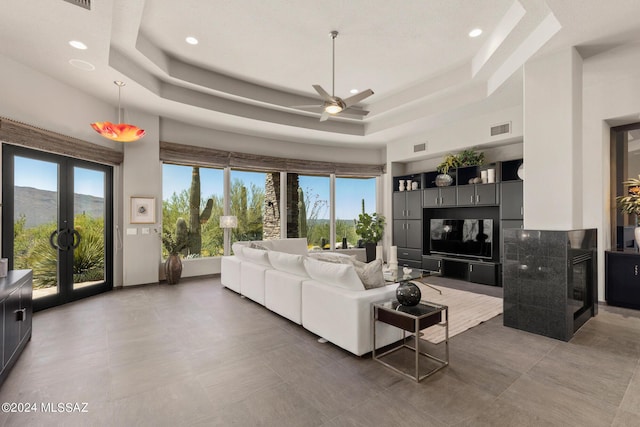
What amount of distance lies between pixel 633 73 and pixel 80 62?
7219 millimetres

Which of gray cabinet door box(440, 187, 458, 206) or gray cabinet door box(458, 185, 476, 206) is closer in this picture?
gray cabinet door box(458, 185, 476, 206)

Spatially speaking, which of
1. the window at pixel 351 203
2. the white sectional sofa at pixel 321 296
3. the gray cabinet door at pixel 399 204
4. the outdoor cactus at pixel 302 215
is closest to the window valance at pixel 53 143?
the white sectional sofa at pixel 321 296

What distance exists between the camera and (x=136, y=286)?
18.3 ft

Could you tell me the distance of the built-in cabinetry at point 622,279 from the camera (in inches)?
159

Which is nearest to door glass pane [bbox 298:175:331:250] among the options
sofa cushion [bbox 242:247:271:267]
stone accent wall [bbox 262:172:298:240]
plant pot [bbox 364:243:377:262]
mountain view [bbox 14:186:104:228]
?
stone accent wall [bbox 262:172:298:240]

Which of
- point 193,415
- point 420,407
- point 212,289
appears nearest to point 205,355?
point 193,415

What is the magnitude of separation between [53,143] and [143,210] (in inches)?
68.6

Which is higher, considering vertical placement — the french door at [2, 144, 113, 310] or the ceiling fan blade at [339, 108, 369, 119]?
the ceiling fan blade at [339, 108, 369, 119]

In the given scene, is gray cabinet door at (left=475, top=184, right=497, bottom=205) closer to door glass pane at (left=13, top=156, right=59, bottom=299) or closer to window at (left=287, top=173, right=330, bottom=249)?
window at (left=287, top=173, right=330, bottom=249)

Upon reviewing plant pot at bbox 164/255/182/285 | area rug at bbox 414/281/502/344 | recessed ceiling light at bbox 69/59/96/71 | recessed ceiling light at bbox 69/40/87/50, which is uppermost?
recessed ceiling light at bbox 69/59/96/71

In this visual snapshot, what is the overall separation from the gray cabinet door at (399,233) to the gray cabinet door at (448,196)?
1233 mm

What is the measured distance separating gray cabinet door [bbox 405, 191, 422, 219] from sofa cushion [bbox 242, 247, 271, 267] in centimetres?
425

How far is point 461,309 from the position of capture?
420 centimetres

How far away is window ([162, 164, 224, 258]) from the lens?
20.3 feet
